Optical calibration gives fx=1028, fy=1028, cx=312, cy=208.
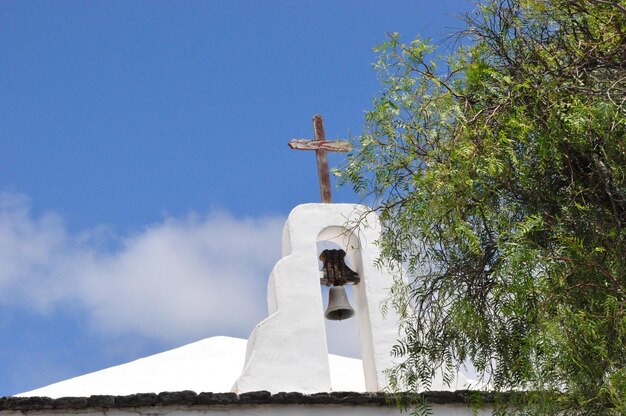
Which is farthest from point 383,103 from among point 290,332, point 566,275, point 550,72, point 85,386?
point 85,386

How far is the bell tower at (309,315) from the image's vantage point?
27.3ft

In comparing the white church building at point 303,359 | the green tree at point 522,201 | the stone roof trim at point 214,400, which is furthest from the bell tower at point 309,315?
the green tree at point 522,201

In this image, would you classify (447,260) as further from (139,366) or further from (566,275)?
(139,366)

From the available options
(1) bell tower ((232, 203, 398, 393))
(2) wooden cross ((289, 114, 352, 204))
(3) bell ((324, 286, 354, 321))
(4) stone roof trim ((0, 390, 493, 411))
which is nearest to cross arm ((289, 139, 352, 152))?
(2) wooden cross ((289, 114, 352, 204))

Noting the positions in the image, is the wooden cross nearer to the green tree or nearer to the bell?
the bell

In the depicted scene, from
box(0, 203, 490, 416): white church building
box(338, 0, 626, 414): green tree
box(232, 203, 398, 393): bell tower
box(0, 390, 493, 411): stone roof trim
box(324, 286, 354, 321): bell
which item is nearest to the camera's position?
box(338, 0, 626, 414): green tree

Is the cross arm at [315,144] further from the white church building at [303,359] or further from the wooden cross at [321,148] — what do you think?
the white church building at [303,359]

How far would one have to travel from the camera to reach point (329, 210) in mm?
9156

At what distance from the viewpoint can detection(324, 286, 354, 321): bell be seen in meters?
9.03

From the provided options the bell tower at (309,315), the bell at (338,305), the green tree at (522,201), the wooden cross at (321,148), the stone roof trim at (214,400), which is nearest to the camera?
the green tree at (522,201)

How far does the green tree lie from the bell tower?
6.31ft

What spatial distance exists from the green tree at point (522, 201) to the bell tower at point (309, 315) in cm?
192

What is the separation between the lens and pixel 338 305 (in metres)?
9.02

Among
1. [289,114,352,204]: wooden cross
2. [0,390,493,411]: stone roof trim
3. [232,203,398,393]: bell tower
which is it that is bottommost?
[0,390,493,411]: stone roof trim
